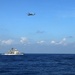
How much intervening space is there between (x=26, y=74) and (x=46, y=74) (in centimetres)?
529

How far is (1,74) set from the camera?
3238 inches

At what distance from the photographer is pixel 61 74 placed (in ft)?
271

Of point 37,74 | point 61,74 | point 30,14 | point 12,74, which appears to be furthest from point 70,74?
point 30,14

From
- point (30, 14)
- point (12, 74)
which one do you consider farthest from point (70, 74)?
point (30, 14)

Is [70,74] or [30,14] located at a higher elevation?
[30,14]

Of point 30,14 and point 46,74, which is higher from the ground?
point 30,14

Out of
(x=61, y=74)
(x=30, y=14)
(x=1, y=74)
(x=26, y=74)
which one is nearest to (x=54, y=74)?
(x=61, y=74)

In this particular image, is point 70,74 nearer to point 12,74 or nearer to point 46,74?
point 46,74

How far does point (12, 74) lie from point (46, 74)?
9.06 m

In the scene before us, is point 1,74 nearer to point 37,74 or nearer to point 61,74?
point 37,74

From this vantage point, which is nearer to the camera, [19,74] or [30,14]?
[30,14]

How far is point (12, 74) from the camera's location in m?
83.6

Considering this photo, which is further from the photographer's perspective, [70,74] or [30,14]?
[70,74]

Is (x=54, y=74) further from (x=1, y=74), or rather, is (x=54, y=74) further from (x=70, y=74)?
(x=1, y=74)
